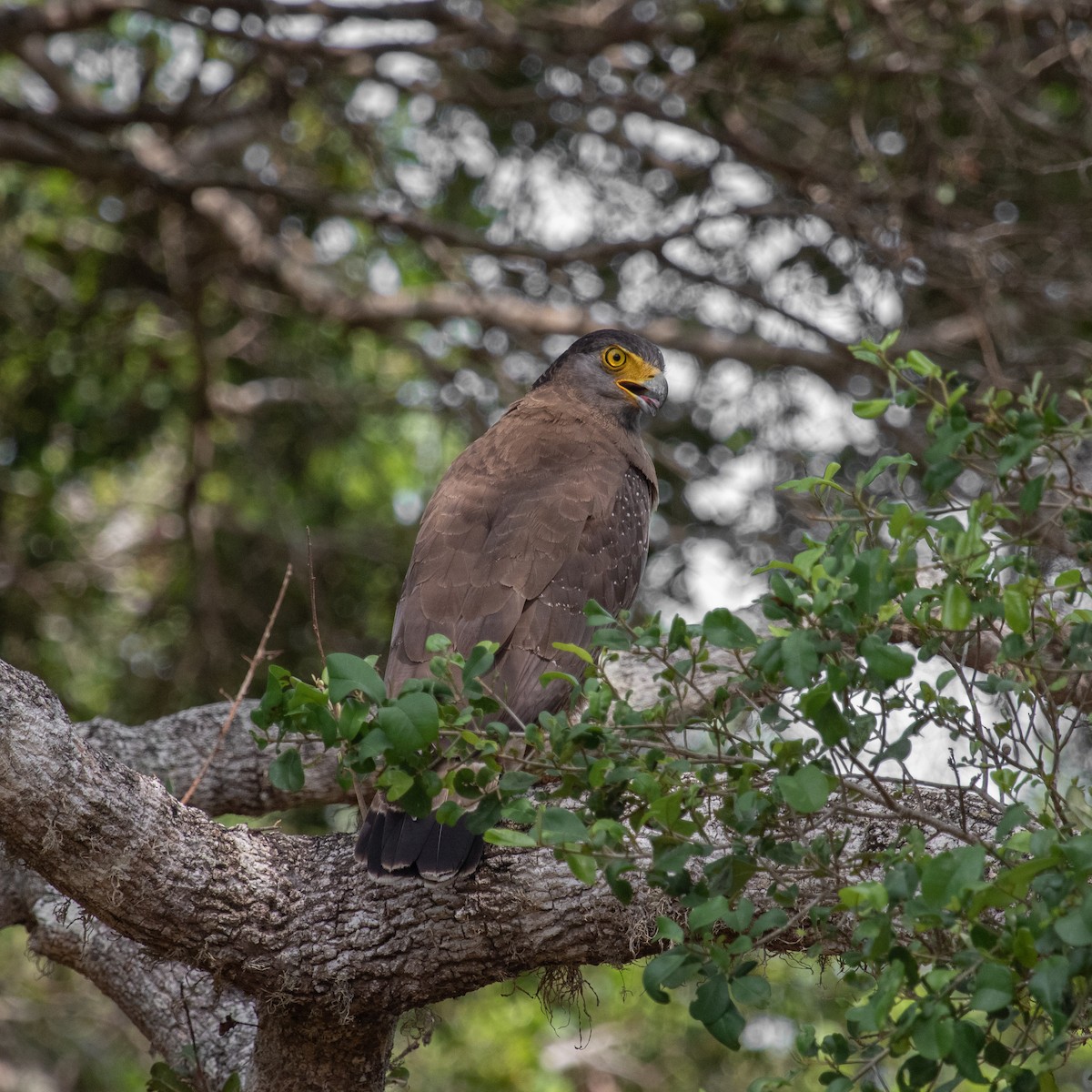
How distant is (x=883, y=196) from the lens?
19.4ft

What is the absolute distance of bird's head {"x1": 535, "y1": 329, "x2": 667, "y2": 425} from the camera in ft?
17.1

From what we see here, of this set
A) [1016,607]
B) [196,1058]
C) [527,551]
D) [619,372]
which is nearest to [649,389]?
[619,372]

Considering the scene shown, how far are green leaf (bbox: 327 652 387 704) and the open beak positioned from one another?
333 cm

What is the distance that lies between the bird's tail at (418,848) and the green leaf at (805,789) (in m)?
1.12

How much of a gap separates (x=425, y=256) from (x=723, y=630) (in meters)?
5.40

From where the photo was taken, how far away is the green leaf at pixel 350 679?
1.98m

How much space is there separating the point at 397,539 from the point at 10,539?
2165mm

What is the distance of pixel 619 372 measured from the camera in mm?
5254

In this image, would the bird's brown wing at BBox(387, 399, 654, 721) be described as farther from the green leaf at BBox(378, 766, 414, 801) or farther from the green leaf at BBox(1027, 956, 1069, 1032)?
the green leaf at BBox(1027, 956, 1069, 1032)

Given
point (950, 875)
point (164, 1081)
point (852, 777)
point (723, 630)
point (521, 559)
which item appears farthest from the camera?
point (521, 559)

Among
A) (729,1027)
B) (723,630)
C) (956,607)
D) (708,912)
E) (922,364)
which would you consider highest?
(922,364)

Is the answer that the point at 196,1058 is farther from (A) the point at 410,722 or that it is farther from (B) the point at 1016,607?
(B) the point at 1016,607

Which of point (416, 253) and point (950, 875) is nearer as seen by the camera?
point (950, 875)

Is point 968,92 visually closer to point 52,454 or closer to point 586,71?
point 586,71
